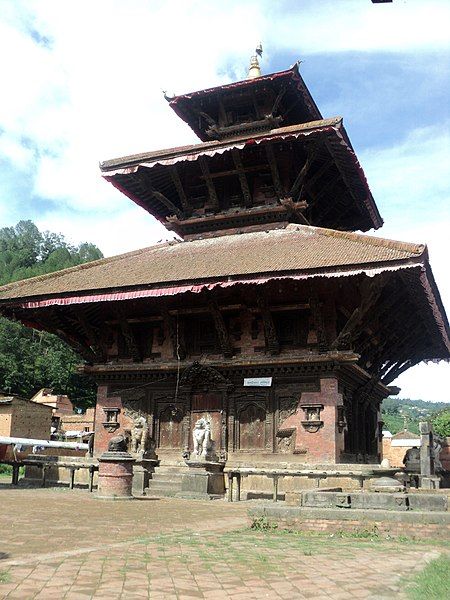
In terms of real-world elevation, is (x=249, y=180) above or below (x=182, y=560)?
above

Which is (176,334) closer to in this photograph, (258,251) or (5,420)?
(258,251)

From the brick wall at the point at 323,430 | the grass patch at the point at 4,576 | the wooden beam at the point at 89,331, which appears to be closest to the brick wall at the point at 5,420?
the wooden beam at the point at 89,331

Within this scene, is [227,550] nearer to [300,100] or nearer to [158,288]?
[158,288]

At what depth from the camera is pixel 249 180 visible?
20078 mm

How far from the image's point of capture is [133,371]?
61.3ft

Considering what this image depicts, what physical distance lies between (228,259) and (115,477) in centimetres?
655

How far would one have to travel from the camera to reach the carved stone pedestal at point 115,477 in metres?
13.2

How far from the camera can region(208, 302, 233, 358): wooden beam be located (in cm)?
1695

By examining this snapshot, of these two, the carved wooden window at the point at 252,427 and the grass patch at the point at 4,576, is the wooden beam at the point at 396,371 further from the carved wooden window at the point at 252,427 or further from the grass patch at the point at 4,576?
the grass patch at the point at 4,576

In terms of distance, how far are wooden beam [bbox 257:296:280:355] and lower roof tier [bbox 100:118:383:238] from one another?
3851mm

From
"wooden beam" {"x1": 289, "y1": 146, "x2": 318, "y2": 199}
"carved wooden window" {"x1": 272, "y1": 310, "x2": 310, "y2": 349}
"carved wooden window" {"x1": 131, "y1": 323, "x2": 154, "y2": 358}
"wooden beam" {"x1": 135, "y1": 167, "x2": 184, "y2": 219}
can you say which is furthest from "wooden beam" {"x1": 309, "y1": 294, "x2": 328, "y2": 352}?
"wooden beam" {"x1": 135, "y1": 167, "x2": 184, "y2": 219}

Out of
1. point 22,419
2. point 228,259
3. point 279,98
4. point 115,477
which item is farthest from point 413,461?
point 22,419

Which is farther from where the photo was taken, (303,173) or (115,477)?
(303,173)

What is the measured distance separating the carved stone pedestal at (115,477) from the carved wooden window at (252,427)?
447 centimetres
